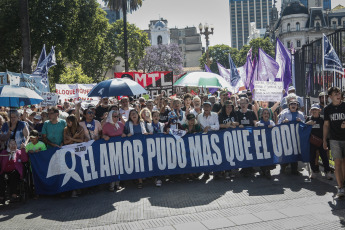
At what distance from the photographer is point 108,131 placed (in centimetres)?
793

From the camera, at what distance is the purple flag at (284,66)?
11797 millimetres

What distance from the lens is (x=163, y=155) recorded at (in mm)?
8078

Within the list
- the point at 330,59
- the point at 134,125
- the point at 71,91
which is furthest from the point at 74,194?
the point at 71,91

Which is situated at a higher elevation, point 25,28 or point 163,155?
point 25,28

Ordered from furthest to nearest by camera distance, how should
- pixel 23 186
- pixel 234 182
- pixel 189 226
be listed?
pixel 234 182, pixel 23 186, pixel 189 226

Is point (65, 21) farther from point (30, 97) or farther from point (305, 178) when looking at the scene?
point (305, 178)

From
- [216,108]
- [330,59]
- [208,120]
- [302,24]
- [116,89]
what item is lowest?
[208,120]

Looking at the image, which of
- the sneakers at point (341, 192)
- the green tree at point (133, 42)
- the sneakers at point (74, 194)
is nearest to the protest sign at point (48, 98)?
the sneakers at point (74, 194)

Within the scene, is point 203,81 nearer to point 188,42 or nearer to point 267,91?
point 267,91

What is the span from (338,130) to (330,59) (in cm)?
203

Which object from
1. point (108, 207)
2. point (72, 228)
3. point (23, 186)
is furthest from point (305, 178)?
point (23, 186)

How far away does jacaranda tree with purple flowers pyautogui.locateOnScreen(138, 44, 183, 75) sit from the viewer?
230 ft

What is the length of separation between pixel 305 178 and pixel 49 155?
5.51 m

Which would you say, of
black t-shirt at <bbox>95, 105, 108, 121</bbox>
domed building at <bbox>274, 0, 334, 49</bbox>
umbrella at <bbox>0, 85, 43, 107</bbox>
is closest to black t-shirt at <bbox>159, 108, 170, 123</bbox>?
black t-shirt at <bbox>95, 105, 108, 121</bbox>
